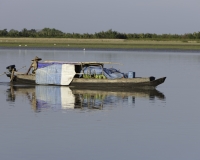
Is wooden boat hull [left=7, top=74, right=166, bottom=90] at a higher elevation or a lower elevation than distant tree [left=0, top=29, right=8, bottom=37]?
higher

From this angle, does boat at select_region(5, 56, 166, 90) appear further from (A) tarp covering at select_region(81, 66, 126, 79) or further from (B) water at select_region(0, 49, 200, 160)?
(B) water at select_region(0, 49, 200, 160)

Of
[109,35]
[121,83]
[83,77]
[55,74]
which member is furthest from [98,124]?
[109,35]

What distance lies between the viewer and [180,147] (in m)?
19.5

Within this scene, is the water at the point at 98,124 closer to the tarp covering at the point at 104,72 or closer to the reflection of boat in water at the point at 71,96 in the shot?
the reflection of boat in water at the point at 71,96

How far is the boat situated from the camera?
36.0m

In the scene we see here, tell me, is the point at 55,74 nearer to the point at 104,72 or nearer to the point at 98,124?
the point at 104,72

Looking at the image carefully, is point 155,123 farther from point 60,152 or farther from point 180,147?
point 60,152

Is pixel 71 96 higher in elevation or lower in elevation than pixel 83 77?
lower

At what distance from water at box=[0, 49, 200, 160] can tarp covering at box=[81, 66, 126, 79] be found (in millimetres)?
2180

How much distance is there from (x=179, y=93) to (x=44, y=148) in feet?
53.8

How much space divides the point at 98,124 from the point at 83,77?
14681 mm

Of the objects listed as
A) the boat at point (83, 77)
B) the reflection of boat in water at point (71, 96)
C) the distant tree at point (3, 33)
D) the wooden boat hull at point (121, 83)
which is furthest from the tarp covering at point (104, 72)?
the distant tree at point (3, 33)

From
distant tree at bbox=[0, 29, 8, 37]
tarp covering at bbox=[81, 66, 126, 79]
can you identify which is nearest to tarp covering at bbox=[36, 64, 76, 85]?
tarp covering at bbox=[81, 66, 126, 79]

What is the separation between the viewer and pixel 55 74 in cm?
3775
